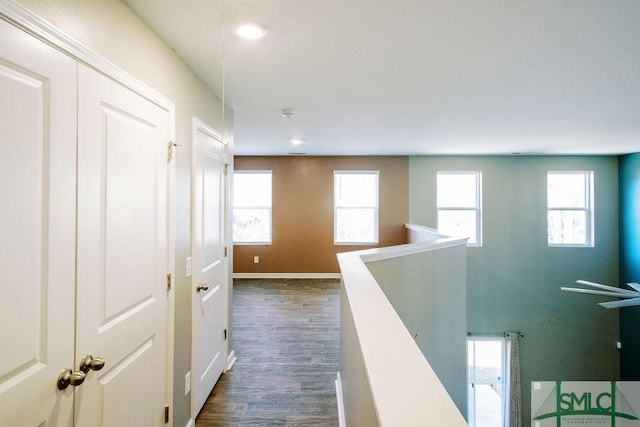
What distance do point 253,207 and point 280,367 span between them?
4.09 metres

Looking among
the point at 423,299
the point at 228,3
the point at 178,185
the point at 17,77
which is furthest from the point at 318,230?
the point at 17,77

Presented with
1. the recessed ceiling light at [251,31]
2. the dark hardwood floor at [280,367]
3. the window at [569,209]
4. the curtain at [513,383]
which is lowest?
the curtain at [513,383]

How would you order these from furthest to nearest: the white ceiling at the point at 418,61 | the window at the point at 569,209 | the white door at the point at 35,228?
the window at the point at 569,209, the white ceiling at the point at 418,61, the white door at the point at 35,228

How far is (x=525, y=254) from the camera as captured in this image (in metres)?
6.56

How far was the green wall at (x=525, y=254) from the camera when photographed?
652 cm

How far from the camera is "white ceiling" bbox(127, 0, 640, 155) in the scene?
1623 mm

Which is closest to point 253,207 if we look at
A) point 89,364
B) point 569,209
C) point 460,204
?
point 460,204

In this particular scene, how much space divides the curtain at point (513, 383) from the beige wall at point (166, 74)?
6.48 m

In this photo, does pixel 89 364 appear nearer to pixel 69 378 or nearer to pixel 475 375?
pixel 69 378

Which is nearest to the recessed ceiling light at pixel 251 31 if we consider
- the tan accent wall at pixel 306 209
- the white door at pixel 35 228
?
the white door at pixel 35 228

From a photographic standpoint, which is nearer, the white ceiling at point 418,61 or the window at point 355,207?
the white ceiling at point 418,61

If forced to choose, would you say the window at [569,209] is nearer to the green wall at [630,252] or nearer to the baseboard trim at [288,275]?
the green wall at [630,252]

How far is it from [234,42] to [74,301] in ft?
5.13

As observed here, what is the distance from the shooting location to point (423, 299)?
125 inches
